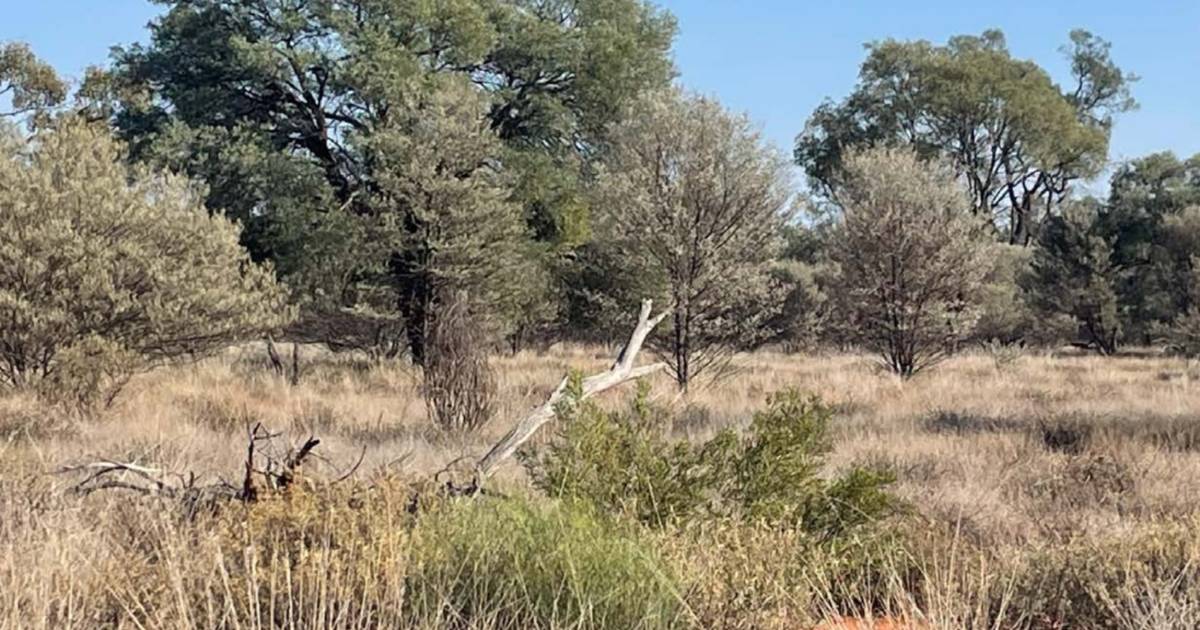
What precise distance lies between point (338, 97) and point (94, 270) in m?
11.0

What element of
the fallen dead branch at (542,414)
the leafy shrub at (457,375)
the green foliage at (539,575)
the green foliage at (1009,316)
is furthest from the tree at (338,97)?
the green foliage at (539,575)

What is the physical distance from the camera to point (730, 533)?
3.97 metres

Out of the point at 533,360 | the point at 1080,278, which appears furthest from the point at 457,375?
the point at 1080,278

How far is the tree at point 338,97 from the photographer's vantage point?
2064cm

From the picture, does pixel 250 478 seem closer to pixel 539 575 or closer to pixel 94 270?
pixel 539 575

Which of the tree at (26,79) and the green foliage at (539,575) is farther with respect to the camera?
the tree at (26,79)

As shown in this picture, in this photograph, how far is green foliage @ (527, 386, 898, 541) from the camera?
4.89m

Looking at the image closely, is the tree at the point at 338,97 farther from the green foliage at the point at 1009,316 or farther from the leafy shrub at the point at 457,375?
the green foliage at the point at 1009,316

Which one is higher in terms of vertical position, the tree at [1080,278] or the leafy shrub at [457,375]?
the tree at [1080,278]

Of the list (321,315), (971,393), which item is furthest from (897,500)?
(321,315)

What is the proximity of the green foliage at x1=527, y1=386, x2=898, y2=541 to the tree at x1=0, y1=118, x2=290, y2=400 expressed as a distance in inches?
336

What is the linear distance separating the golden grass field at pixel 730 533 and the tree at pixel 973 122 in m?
27.1

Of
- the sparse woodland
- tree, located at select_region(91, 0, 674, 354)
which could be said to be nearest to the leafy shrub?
the sparse woodland

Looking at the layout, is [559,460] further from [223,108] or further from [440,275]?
[223,108]
